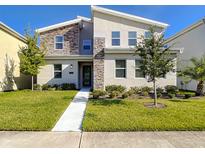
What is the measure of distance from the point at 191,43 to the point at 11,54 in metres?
16.8

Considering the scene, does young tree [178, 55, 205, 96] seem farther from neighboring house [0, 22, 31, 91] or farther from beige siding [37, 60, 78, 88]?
neighboring house [0, 22, 31, 91]

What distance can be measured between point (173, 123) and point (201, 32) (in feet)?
42.8

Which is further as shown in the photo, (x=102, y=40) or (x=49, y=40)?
(x=49, y=40)

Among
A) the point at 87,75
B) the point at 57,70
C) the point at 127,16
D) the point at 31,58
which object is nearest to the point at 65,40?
the point at 57,70

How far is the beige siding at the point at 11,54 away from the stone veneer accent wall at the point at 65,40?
269cm

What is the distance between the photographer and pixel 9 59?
17406 millimetres

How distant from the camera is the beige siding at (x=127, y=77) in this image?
52.2 ft

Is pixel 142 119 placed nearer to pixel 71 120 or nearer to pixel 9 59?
pixel 71 120

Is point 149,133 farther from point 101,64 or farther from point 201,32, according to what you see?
point 201,32

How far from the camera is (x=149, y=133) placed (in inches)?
240

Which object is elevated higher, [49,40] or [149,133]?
[49,40]

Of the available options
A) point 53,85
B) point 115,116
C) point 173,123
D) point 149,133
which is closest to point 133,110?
point 115,116

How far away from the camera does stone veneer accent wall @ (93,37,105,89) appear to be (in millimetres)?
15891

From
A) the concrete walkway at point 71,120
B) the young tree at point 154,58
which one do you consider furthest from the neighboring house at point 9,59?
the young tree at point 154,58
